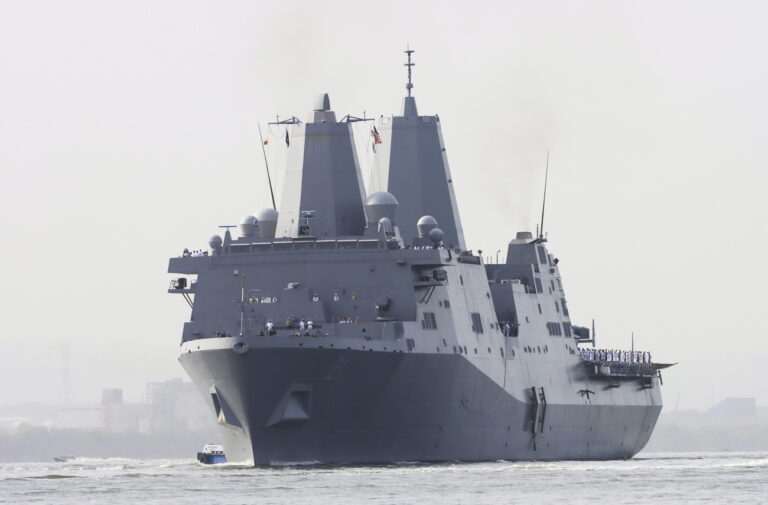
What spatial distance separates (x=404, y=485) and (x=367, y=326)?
925cm

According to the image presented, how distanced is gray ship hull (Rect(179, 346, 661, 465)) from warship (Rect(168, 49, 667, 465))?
0.05 metres

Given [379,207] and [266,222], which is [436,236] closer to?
[379,207]

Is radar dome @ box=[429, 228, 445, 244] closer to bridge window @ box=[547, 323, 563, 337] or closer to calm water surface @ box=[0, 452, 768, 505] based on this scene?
calm water surface @ box=[0, 452, 768, 505]

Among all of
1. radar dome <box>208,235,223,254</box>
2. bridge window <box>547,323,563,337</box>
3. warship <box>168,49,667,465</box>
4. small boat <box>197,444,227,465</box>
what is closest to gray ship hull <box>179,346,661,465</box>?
warship <box>168,49,667,465</box>

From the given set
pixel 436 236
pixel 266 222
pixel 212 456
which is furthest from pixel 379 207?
pixel 212 456

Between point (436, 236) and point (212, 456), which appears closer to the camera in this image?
point (436, 236)

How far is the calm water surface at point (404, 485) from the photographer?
184 feet

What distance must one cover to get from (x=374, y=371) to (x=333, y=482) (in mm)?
6298

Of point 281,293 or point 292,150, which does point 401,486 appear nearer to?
point 281,293

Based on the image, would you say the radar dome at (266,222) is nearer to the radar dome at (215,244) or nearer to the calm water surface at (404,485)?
the radar dome at (215,244)

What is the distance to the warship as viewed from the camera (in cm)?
6550

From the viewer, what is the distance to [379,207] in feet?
230

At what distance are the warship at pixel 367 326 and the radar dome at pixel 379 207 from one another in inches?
2.8

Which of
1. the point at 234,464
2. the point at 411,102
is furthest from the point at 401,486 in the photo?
the point at 411,102
